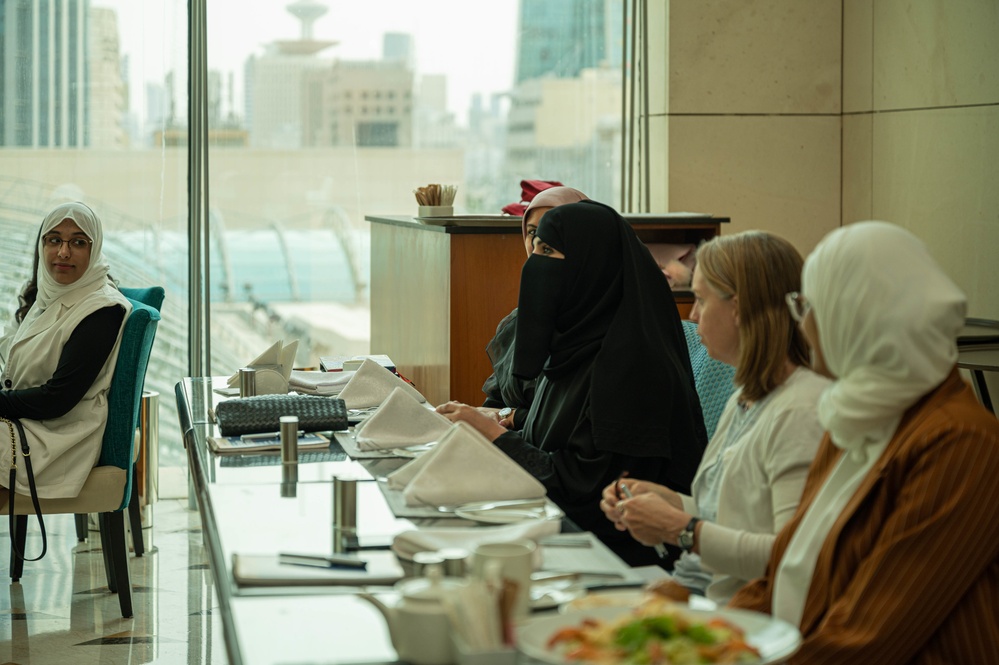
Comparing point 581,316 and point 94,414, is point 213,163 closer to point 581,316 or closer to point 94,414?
point 94,414

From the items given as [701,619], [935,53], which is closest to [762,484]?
[701,619]

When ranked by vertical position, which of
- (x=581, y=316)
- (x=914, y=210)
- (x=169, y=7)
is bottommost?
(x=581, y=316)

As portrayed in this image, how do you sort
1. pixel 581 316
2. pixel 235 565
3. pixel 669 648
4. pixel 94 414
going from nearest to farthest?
pixel 669 648 < pixel 235 565 < pixel 581 316 < pixel 94 414

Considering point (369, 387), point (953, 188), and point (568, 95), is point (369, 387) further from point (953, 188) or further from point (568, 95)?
point (568, 95)

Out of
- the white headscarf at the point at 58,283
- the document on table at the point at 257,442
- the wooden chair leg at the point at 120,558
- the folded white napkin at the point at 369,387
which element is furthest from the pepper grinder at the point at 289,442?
the white headscarf at the point at 58,283

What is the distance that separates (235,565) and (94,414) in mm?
2642

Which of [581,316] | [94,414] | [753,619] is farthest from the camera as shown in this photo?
[94,414]

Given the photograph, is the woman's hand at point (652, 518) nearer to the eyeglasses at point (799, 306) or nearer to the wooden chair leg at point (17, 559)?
the eyeglasses at point (799, 306)

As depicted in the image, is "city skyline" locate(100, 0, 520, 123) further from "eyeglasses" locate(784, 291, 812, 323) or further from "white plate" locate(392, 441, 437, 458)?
"eyeglasses" locate(784, 291, 812, 323)

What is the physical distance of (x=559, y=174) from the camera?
6.80 meters

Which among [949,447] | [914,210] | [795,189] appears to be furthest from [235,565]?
[795,189]

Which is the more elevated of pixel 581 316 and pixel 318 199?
pixel 318 199

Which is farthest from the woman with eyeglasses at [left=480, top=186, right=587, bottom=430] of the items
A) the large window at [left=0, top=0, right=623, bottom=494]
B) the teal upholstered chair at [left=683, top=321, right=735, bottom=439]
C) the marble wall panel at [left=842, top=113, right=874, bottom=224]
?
the large window at [left=0, top=0, right=623, bottom=494]

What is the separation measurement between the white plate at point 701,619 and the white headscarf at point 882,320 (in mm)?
443
